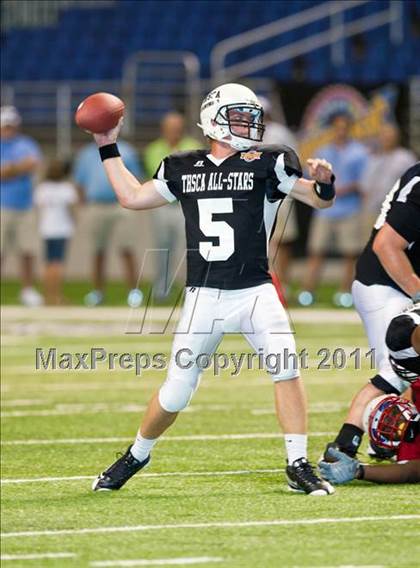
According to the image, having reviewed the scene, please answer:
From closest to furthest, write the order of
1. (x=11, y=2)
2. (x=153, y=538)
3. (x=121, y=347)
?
(x=153, y=538), (x=121, y=347), (x=11, y=2)

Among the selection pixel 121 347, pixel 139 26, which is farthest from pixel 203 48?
pixel 121 347

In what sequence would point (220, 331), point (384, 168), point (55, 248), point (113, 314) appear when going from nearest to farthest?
point (220, 331) < point (113, 314) < point (384, 168) < point (55, 248)

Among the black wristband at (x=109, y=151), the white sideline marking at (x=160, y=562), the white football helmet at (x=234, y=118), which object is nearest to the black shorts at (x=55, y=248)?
the black wristband at (x=109, y=151)

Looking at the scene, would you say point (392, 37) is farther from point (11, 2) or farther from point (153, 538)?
point (153, 538)

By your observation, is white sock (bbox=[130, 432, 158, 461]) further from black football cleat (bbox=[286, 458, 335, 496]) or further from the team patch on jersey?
the team patch on jersey

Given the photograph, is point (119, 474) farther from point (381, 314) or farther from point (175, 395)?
point (381, 314)

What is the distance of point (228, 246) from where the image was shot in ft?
20.7

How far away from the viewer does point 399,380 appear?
22.3ft

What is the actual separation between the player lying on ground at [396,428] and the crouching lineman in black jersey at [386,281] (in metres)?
Result: 0.10

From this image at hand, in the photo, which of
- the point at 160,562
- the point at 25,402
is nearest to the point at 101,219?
the point at 25,402

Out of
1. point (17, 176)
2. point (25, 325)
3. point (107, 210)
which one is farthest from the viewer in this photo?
point (107, 210)

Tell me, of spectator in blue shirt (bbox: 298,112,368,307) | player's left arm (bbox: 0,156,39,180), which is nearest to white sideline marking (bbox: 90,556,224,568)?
player's left arm (bbox: 0,156,39,180)

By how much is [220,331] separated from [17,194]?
9.43m

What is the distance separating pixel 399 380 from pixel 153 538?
1.89 meters
